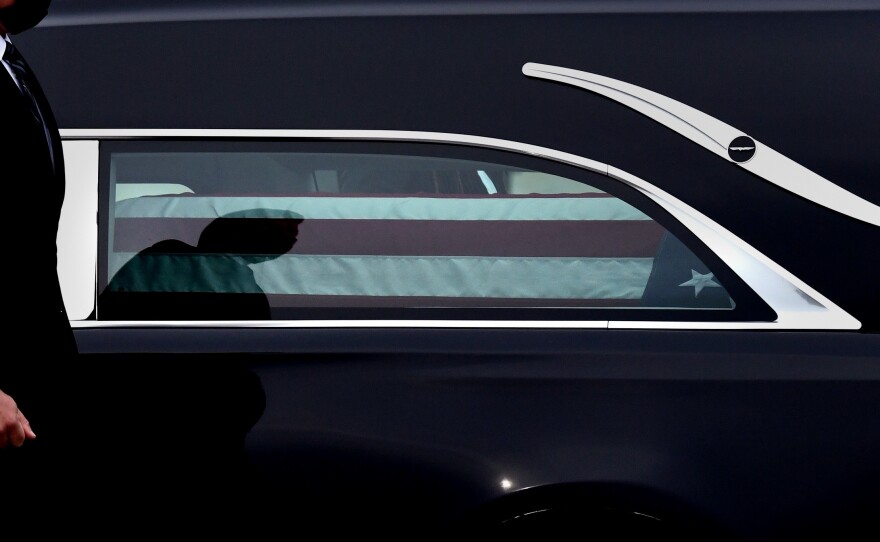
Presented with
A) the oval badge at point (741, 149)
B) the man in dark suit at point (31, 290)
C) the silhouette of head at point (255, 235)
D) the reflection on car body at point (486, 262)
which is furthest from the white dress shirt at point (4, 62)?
the oval badge at point (741, 149)

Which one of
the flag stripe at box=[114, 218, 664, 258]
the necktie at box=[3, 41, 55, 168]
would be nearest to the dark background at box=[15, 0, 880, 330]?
the flag stripe at box=[114, 218, 664, 258]

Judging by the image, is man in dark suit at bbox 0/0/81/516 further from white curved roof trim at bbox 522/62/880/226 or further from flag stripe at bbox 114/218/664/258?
white curved roof trim at bbox 522/62/880/226

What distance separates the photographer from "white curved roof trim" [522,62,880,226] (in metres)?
1.83

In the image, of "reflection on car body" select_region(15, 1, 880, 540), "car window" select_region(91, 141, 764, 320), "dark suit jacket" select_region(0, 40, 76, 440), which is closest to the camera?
"dark suit jacket" select_region(0, 40, 76, 440)

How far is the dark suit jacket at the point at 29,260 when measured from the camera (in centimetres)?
151

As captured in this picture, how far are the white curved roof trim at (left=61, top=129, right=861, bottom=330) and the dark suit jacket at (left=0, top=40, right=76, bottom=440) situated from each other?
1.12ft

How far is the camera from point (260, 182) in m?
1.98

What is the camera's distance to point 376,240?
6.38 ft

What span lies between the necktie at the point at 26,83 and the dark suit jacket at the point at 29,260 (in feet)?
0.08

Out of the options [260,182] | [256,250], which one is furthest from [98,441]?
[260,182]

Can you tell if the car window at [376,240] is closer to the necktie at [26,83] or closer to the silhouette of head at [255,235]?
the silhouette of head at [255,235]

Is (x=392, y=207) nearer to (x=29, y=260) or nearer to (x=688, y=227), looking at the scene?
(x=688, y=227)

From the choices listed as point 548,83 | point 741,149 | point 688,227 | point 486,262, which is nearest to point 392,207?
point 486,262

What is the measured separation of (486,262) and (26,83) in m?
0.88
